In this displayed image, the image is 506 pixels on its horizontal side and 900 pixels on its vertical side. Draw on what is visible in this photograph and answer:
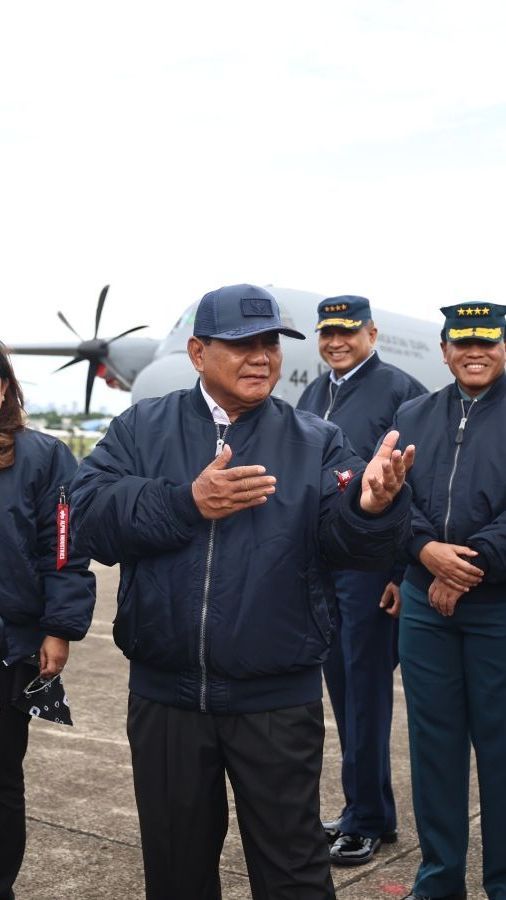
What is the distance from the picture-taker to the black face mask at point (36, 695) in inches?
127

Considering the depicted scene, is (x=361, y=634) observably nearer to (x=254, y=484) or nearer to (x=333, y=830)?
(x=333, y=830)

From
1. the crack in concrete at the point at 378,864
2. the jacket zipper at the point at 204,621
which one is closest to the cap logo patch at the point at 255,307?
the jacket zipper at the point at 204,621

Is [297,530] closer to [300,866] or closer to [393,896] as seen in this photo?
[300,866]

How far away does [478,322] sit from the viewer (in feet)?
11.5

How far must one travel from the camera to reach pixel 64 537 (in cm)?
324

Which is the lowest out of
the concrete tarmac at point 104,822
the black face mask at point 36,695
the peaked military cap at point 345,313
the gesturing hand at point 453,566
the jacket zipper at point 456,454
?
the concrete tarmac at point 104,822

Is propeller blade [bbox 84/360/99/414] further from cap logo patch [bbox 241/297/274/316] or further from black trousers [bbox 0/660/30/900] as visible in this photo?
cap logo patch [bbox 241/297/274/316]

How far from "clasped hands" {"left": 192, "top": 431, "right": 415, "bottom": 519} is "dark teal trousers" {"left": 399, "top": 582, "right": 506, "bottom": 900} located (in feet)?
3.87

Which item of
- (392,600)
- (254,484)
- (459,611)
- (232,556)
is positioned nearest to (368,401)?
(392,600)

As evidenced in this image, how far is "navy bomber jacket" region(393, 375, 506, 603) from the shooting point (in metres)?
3.35

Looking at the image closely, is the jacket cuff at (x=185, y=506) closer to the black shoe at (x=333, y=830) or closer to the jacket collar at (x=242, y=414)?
the jacket collar at (x=242, y=414)

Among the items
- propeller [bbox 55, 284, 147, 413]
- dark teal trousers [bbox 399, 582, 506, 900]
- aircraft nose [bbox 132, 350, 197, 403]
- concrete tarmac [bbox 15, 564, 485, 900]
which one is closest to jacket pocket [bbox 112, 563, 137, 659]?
concrete tarmac [bbox 15, 564, 485, 900]

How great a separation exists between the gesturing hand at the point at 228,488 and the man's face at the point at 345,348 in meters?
2.23

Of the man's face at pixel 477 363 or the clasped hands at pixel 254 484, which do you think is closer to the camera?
the clasped hands at pixel 254 484
